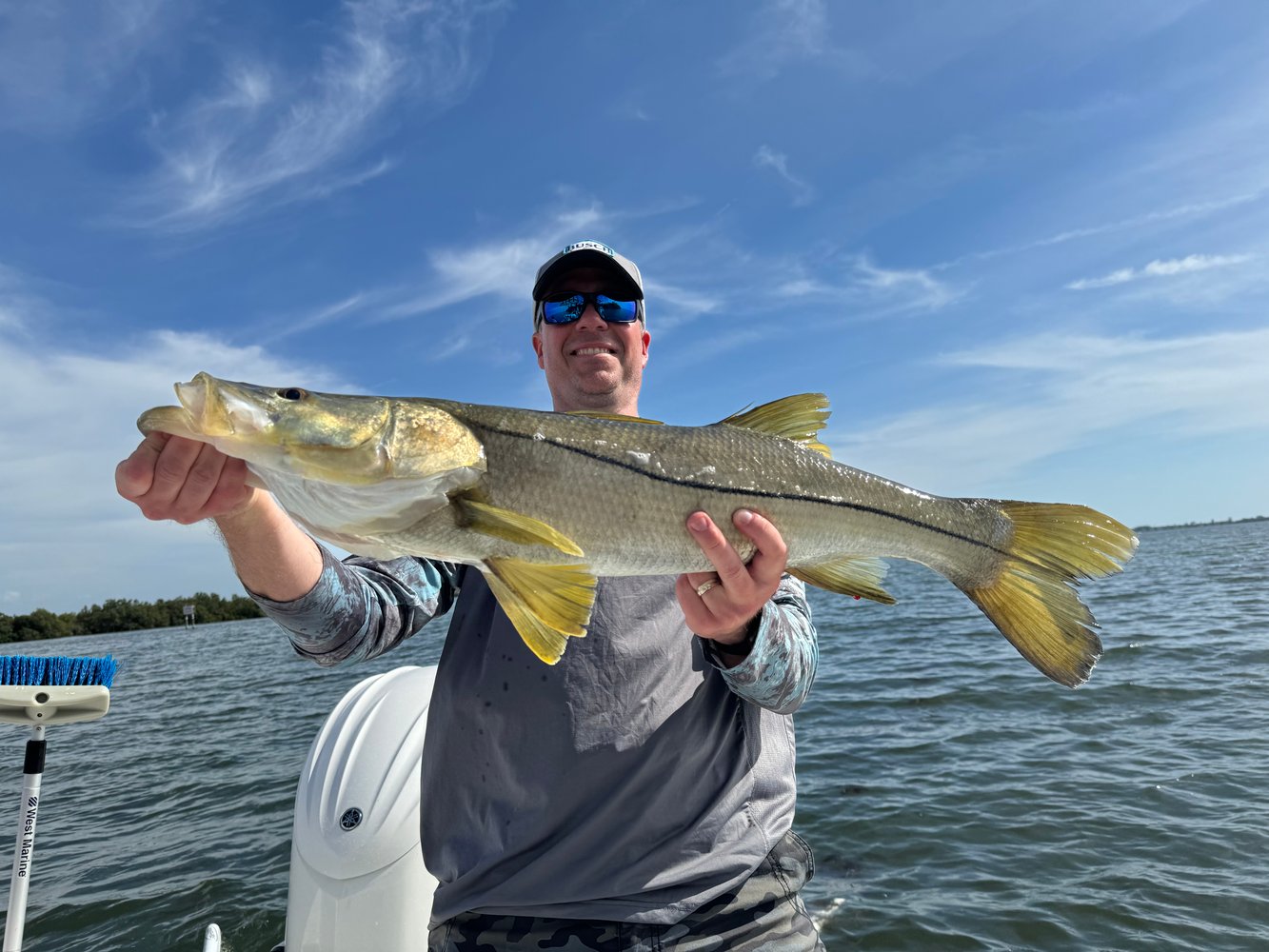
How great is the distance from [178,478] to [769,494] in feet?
5.96

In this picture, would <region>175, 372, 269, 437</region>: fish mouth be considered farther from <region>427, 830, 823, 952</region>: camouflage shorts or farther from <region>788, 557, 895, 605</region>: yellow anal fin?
<region>788, 557, 895, 605</region>: yellow anal fin

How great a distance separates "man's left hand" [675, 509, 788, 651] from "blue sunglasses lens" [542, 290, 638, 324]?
Result: 1606mm

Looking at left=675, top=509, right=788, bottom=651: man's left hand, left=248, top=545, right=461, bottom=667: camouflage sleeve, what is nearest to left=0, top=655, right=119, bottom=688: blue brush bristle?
left=248, top=545, right=461, bottom=667: camouflage sleeve

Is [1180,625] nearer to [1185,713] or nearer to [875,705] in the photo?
[1185,713]

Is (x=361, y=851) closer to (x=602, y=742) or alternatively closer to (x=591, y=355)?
(x=602, y=742)

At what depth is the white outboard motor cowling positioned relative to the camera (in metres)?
3.77

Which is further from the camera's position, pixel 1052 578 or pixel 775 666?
pixel 1052 578

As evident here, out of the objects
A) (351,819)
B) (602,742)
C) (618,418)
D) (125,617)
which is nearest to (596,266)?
(618,418)

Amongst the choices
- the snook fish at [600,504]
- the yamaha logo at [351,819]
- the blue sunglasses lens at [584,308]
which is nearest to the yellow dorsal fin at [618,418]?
the snook fish at [600,504]

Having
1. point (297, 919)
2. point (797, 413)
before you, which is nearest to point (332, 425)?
point (797, 413)

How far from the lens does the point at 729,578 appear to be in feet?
7.88

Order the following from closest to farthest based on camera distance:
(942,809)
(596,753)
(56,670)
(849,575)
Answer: (596,753), (849,575), (56,670), (942,809)

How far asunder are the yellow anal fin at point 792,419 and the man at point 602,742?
19.3 inches

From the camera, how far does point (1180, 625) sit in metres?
15.2
